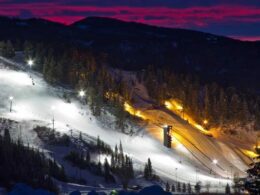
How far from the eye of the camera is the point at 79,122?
332ft

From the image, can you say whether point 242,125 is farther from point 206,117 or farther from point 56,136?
point 56,136

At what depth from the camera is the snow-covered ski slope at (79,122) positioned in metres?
90.1

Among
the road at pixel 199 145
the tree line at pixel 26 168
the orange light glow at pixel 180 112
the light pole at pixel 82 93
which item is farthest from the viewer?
the orange light glow at pixel 180 112

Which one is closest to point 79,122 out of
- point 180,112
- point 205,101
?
point 180,112

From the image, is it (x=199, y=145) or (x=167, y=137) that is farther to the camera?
(x=199, y=145)

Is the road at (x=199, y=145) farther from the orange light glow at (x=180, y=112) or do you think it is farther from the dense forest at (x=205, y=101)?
the dense forest at (x=205, y=101)

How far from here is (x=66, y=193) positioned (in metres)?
56.3

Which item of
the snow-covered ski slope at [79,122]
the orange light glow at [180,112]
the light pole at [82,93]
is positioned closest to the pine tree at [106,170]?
the snow-covered ski slope at [79,122]

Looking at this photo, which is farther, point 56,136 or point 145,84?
point 145,84

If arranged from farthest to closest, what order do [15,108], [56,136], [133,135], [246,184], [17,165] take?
[133,135]
[15,108]
[56,136]
[17,165]
[246,184]

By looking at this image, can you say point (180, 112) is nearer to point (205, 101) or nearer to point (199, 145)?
point (205, 101)

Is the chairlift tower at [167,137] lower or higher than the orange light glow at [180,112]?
lower

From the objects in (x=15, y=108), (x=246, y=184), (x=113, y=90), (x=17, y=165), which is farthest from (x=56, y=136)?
(x=246, y=184)

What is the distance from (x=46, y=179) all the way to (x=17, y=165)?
4.39 meters
